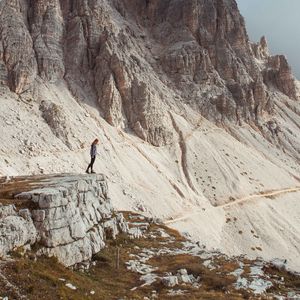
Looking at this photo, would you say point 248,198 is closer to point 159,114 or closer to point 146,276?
point 159,114

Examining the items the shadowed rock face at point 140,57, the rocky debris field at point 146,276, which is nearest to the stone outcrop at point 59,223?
the rocky debris field at point 146,276

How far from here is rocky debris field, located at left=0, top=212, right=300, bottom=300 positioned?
15586 millimetres

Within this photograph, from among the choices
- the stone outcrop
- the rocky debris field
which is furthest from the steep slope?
the rocky debris field

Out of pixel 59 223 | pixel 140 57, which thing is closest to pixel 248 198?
pixel 140 57

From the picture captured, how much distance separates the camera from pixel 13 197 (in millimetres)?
21016

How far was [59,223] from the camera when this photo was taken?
20.4 meters

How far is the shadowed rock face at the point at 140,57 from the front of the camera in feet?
230

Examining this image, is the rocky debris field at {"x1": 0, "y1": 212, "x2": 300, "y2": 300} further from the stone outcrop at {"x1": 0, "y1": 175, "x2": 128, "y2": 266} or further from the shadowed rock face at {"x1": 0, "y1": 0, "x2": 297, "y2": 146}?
the shadowed rock face at {"x1": 0, "y1": 0, "x2": 297, "y2": 146}

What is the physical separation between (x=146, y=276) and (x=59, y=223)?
5649 millimetres

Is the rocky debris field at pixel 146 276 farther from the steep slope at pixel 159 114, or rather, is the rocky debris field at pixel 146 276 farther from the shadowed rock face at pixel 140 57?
the shadowed rock face at pixel 140 57

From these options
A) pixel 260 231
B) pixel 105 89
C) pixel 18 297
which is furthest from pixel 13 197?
pixel 105 89

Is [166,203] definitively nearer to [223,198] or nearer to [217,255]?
[223,198]

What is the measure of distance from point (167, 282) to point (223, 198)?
50.9 m

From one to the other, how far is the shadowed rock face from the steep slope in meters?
0.25
